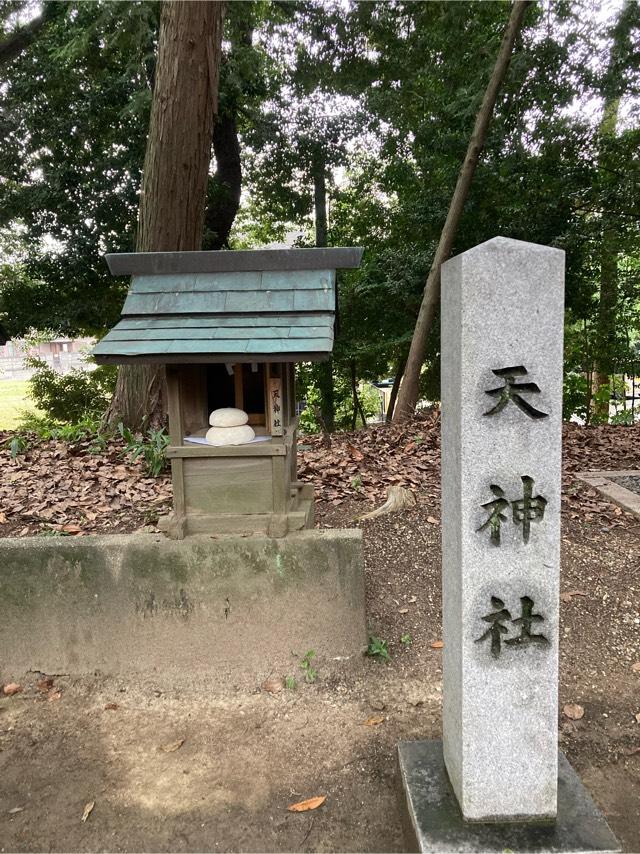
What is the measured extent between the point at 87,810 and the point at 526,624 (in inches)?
91.0

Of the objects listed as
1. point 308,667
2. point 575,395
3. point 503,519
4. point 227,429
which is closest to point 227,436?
point 227,429

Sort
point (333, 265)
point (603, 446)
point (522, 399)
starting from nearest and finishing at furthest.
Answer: point (522, 399)
point (333, 265)
point (603, 446)

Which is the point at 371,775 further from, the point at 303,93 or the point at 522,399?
the point at 303,93

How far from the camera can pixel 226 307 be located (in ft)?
11.8

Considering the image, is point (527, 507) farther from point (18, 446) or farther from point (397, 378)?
point (397, 378)

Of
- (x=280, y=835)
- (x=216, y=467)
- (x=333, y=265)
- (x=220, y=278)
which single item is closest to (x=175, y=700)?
(x=280, y=835)

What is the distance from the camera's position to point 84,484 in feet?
17.4

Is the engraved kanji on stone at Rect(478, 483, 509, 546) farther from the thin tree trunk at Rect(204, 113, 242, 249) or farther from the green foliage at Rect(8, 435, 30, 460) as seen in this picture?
the thin tree trunk at Rect(204, 113, 242, 249)

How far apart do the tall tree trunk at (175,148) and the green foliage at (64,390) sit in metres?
6.88

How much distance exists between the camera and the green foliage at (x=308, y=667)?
3.77m

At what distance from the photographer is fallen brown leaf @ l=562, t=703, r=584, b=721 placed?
3.35 meters

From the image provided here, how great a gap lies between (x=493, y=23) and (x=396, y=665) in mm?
10288

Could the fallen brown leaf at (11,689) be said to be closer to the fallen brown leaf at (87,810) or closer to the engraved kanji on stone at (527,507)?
the fallen brown leaf at (87,810)

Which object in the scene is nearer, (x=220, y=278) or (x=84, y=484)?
(x=220, y=278)
